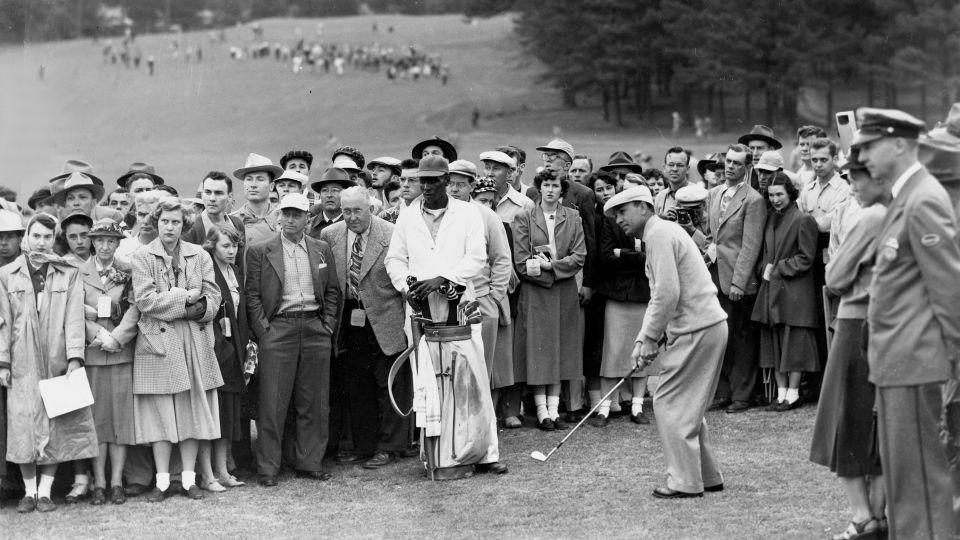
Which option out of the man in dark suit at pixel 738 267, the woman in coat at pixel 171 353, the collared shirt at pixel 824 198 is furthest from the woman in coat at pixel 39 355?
the collared shirt at pixel 824 198

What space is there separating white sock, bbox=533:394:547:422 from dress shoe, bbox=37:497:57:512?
158 inches

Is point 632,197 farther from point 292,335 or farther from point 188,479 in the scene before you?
point 188,479

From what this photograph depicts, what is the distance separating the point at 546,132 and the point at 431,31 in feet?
68.0

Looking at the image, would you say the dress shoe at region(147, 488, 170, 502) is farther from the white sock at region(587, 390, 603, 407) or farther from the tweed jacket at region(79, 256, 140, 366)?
the white sock at region(587, 390, 603, 407)

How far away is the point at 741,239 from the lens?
10.7 m

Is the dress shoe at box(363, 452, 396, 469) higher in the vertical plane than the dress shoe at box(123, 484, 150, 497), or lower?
lower

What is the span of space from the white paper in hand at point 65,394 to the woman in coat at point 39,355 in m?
0.07

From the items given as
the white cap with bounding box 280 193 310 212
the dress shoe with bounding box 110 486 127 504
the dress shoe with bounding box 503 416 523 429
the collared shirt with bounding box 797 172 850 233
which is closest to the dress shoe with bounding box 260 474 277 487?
the dress shoe with bounding box 110 486 127 504

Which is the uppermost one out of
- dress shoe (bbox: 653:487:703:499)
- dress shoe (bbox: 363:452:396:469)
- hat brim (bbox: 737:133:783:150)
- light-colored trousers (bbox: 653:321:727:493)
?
hat brim (bbox: 737:133:783:150)

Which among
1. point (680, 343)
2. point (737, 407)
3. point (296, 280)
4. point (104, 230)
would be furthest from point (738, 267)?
point (104, 230)

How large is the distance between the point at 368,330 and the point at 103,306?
2077 millimetres

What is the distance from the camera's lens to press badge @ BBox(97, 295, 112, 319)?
8352 mm

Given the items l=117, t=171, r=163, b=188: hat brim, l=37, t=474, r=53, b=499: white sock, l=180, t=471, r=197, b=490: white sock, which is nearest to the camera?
l=37, t=474, r=53, b=499: white sock

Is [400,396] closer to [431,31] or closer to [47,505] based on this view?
[47,505]
